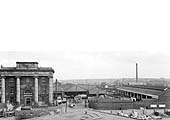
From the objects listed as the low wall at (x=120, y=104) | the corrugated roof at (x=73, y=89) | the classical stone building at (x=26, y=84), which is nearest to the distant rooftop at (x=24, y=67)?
the classical stone building at (x=26, y=84)

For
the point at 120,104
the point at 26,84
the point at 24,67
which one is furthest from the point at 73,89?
the point at 120,104

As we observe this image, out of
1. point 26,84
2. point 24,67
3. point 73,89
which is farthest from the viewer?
point 73,89

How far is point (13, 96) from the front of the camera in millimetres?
24219

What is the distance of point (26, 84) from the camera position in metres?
24.3

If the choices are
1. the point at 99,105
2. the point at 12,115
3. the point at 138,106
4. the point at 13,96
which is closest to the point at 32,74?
the point at 13,96

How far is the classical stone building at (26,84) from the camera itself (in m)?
23.7

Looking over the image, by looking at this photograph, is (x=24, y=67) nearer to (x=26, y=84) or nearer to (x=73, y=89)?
(x=26, y=84)

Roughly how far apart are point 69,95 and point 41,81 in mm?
9409

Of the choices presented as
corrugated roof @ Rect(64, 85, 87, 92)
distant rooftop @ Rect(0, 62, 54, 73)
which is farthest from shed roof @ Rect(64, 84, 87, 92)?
distant rooftop @ Rect(0, 62, 54, 73)

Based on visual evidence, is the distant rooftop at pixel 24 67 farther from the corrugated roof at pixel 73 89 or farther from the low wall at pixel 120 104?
the corrugated roof at pixel 73 89

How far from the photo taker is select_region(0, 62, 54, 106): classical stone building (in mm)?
23734

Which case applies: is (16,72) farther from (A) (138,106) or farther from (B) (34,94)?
(A) (138,106)

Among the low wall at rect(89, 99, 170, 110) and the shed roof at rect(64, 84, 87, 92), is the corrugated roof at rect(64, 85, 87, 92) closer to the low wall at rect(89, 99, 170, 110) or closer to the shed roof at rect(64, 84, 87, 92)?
the shed roof at rect(64, 84, 87, 92)

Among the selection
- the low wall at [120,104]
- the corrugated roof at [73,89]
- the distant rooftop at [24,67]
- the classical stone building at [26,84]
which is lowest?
the low wall at [120,104]
